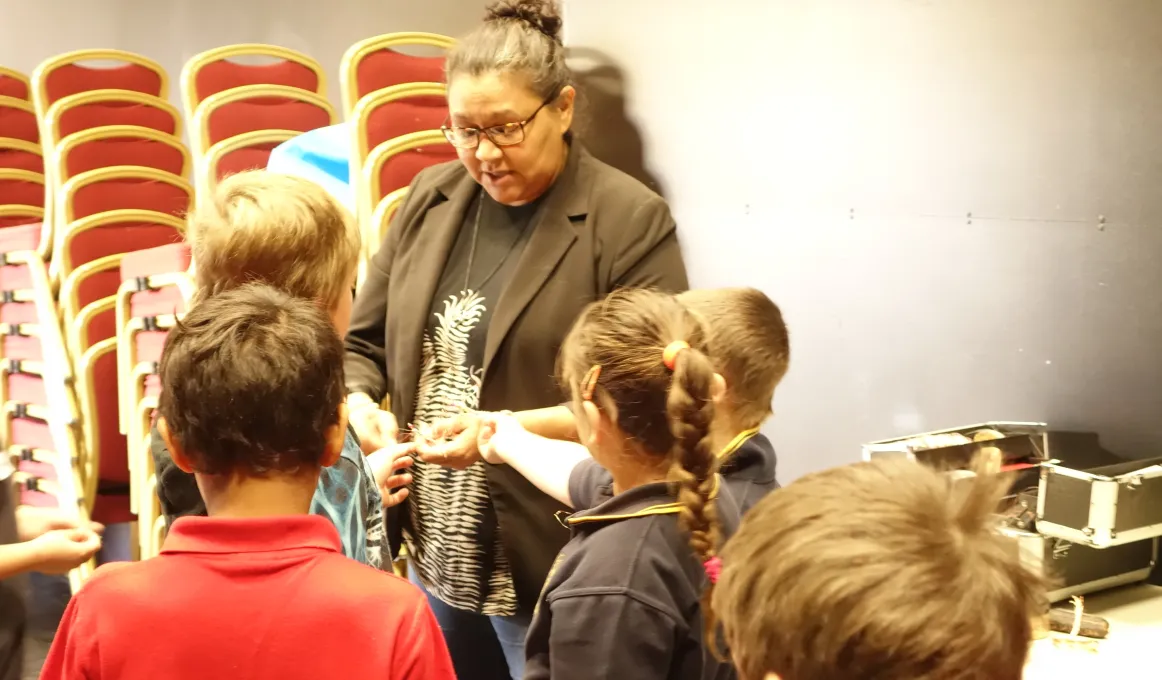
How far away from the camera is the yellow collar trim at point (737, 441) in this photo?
1.33 metres

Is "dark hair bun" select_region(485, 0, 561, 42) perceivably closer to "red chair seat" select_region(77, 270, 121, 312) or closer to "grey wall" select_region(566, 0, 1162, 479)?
"grey wall" select_region(566, 0, 1162, 479)

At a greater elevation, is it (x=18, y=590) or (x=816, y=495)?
(x=816, y=495)

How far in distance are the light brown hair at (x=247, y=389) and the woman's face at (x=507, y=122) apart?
0.74 metres

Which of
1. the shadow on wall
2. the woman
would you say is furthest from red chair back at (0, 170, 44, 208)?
the woman

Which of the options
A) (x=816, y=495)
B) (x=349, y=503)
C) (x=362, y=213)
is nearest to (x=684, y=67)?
(x=362, y=213)

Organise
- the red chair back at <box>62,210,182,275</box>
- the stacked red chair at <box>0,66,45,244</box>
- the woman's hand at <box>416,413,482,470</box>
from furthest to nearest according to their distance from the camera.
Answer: the stacked red chair at <box>0,66,45,244</box> → the red chair back at <box>62,210,182,275</box> → the woman's hand at <box>416,413,482,470</box>

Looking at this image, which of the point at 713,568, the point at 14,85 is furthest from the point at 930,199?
the point at 14,85

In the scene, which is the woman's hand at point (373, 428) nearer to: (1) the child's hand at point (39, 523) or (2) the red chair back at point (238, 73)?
(1) the child's hand at point (39, 523)

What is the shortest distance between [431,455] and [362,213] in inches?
42.8

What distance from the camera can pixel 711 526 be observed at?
1.16 m

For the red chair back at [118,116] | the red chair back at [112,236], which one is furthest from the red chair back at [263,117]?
the red chair back at [118,116]

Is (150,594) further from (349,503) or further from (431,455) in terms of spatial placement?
(431,455)

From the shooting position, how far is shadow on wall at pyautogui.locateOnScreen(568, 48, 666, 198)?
2.66 metres

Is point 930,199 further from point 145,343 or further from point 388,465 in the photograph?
point 145,343
